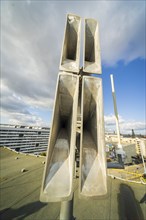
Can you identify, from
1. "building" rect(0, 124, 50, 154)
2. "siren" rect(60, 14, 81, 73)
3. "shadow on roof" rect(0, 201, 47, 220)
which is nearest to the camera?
"siren" rect(60, 14, 81, 73)

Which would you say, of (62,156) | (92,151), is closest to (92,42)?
(92,151)

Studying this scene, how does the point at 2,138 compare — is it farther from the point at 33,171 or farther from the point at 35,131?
the point at 33,171

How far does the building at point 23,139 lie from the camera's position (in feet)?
188

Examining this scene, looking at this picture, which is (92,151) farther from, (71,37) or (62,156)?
(71,37)

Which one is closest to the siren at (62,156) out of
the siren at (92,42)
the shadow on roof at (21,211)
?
the siren at (92,42)

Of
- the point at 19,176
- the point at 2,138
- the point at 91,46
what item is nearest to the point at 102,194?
the point at 91,46

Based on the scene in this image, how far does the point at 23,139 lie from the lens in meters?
65.0

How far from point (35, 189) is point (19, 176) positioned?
143cm

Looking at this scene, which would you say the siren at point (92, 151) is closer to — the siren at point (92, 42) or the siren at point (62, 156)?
the siren at point (62, 156)

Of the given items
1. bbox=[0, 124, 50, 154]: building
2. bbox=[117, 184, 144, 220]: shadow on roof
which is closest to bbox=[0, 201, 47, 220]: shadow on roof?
bbox=[117, 184, 144, 220]: shadow on roof

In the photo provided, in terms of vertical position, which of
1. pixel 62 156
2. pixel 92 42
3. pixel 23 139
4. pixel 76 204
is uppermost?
pixel 92 42

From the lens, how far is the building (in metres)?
57.2

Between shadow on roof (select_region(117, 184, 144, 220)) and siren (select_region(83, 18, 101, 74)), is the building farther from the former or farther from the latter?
siren (select_region(83, 18, 101, 74))

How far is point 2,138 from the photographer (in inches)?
2183
